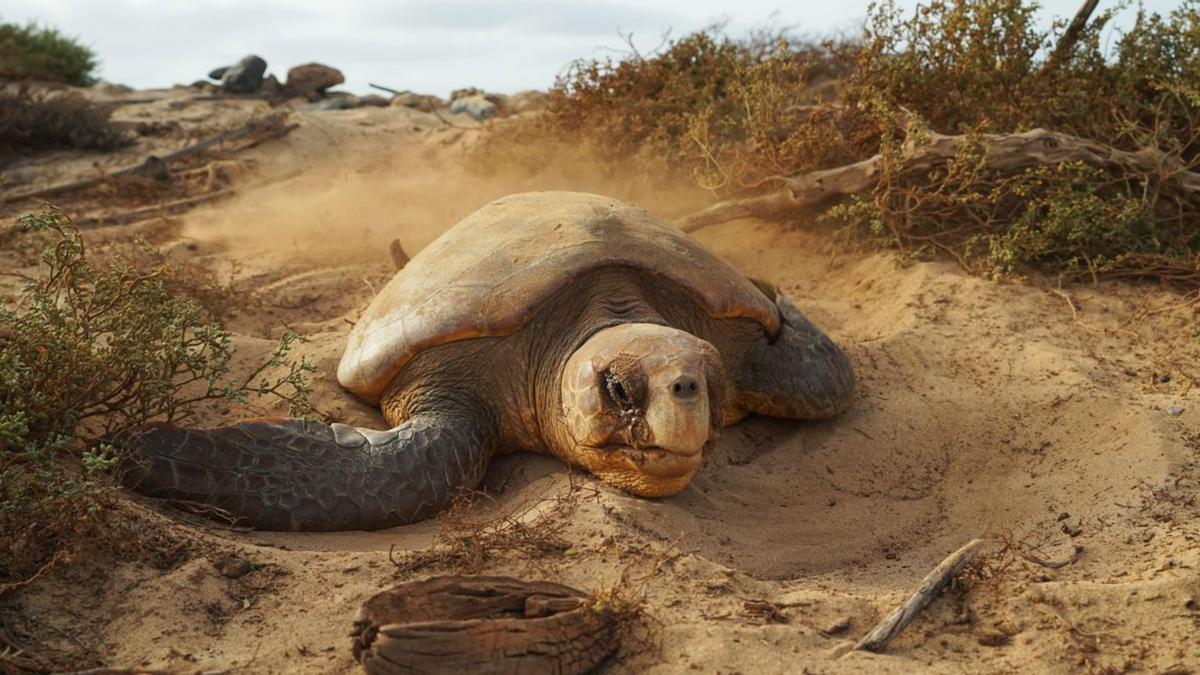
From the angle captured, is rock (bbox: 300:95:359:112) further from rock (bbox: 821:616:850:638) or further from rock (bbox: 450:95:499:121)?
rock (bbox: 821:616:850:638)

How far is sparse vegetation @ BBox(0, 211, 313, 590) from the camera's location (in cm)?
266

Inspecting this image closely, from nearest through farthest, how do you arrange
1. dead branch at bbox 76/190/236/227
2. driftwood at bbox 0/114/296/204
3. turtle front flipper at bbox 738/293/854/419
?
1. turtle front flipper at bbox 738/293/854/419
2. dead branch at bbox 76/190/236/227
3. driftwood at bbox 0/114/296/204

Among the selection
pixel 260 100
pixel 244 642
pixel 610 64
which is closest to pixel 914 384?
pixel 244 642

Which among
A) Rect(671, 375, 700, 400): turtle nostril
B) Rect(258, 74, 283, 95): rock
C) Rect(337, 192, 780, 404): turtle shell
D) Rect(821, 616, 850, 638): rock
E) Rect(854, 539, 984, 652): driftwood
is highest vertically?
Rect(258, 74, 283, 95): rock

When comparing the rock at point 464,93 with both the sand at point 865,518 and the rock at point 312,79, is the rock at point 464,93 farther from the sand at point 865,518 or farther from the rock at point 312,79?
the sand at point 865,518

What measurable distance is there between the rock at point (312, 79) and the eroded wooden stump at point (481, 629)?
11555 millimetres

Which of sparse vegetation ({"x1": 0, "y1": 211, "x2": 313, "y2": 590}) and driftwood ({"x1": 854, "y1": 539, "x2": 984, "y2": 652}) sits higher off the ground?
sparse vegetation ({"x1": 0, "y1": 211, "x2": 313, "y2": 590})

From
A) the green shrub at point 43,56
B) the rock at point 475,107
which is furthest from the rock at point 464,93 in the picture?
the green shrub at point 43,56

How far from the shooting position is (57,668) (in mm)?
2277

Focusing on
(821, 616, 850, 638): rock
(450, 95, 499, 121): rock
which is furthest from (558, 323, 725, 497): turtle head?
(450, 95, 499, 121): rock

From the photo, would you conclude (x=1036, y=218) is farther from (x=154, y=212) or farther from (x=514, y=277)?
(x=154, y=212)

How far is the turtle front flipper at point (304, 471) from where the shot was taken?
3.11 meters

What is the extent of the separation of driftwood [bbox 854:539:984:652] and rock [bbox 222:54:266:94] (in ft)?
37.6

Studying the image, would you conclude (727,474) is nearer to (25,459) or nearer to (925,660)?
(925,660)
